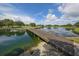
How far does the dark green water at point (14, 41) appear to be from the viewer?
1.33m

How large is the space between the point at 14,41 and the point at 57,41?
1.02 feet

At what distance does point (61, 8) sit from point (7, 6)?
1.30 feet

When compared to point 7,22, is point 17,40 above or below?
below

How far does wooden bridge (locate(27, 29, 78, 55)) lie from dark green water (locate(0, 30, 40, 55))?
5 cm

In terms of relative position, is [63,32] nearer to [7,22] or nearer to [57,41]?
[57,41]

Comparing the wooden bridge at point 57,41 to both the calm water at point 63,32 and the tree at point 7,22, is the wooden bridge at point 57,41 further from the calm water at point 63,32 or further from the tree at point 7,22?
the tree at point 7,22

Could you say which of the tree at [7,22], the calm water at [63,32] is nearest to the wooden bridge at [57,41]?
the calm water at [63,32]

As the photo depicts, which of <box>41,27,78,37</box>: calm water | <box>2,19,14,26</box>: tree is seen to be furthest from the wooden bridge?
<box>2,19,14,26</box>: tree

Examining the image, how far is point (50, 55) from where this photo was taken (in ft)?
4.33

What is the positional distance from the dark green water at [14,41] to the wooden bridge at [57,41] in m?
0.05

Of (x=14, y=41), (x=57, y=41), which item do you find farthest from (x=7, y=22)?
(x=57, y=41)

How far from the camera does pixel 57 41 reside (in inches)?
53.1

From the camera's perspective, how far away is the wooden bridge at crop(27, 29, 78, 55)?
4.33 ft

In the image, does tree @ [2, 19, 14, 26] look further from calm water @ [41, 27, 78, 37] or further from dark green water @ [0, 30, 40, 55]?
calm water @ [41, 27, 78, 37]
